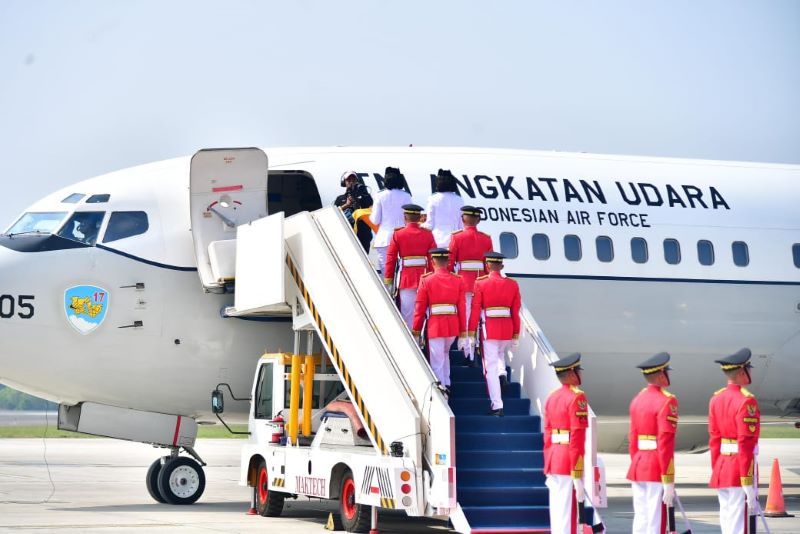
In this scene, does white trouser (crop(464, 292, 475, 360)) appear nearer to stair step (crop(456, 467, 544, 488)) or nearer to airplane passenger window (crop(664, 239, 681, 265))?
stair step (crop(456, 467, 544, 488))

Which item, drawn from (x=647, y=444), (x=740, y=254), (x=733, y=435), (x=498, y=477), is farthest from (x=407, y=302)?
(x=740, y=254)

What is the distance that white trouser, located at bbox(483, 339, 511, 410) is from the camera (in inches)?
559

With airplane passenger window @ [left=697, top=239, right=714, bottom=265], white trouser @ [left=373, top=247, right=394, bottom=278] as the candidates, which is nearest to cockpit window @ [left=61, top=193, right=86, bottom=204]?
white trouser @ [left=373, top=247, right=394, bottom=278]

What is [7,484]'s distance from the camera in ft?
79.5

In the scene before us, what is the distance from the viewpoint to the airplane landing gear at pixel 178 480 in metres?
18.3

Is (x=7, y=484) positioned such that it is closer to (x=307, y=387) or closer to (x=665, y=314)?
(x=307, y=387)

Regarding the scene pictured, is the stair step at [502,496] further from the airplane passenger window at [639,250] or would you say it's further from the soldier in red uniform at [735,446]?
the airplane passenger window at [639,250]

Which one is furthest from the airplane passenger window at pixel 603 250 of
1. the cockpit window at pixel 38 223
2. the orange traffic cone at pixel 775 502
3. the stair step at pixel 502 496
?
the cockpit window at pixel 38 223

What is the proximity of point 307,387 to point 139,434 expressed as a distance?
3267mm

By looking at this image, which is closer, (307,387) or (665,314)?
(307,387)

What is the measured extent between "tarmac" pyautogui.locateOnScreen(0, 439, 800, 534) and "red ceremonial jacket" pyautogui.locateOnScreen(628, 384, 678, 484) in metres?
4.32

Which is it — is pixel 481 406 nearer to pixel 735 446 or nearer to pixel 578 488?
pixel 578 488

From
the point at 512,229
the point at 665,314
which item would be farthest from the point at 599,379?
the point at 512,229

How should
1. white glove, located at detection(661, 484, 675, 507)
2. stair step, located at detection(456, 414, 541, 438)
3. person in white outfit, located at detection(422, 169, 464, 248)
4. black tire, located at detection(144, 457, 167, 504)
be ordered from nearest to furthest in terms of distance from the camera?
white glove, located at detection(661, 484, 675, 507), stair step, located at detection(456, 414, 541, 438), person in white outfit, located at detection(422, 169, 464, 248), black tire, located at detection(144, 457, 167, 504)
